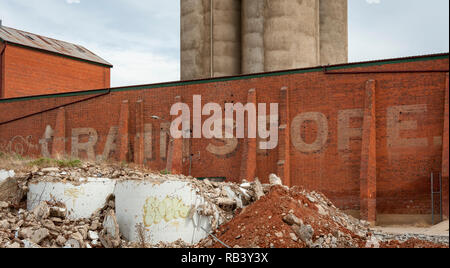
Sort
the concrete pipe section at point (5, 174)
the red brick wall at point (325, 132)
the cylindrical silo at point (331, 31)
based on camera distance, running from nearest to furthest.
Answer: the concrete pipe section at point (5, 174) < the red brick wall at point (325, 132) < the cylindrical silo at point (331, 31)

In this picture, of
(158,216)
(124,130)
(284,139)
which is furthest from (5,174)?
(124,130)

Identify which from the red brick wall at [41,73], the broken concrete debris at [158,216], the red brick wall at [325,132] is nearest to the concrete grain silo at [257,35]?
the red brick wall at [325,132]

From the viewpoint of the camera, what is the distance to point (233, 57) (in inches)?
1383

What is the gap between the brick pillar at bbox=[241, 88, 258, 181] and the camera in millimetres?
25125

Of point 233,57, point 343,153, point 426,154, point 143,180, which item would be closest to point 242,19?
point 233,57

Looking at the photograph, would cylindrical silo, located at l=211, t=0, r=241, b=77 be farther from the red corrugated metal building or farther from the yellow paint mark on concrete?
the yellow paint mark on concrete

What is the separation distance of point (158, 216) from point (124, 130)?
1831 cm

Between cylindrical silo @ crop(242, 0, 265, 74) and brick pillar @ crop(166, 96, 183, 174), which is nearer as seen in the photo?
brick pillar @ crop(166, 96, 183, 174)

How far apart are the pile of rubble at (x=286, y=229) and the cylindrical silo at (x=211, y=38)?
23.3 metres

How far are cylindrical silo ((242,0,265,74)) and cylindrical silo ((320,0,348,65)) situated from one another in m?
6.78

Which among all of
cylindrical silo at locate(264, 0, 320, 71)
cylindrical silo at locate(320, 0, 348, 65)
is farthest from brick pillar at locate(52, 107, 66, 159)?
cylindrical silo at locate(320, 0, 348, 65)

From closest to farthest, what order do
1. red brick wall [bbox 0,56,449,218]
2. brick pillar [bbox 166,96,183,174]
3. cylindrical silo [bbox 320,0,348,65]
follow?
red brick wall [bbox 0,56,449,218]
brick pillar [bbox 166,96,183,174]
cylindrical silo [bbox 320,0,348,65]

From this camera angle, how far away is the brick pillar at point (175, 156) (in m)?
27.5

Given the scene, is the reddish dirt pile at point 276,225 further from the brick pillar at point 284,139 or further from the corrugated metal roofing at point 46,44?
the corrugated metal roofing at point 46,44
